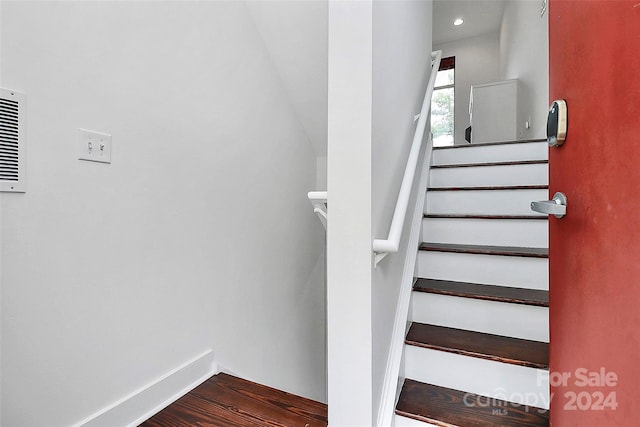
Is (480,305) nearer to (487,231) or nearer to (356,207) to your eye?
(487,231)

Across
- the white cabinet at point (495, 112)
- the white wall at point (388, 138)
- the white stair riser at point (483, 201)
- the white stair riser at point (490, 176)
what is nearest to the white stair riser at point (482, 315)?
the white wall at point (388, 138)

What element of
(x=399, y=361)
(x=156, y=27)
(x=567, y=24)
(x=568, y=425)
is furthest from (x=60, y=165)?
(x=568, y=425)

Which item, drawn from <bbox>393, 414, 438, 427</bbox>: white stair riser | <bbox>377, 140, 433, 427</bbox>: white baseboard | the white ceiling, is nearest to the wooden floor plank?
<bbox>377, 140, 433, 427</bbox>: white baseboard

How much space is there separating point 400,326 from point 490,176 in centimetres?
134

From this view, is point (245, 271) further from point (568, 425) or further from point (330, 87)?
point (568, 425)

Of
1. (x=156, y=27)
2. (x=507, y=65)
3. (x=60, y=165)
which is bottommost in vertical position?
(x=60, y=165)

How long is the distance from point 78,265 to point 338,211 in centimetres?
96

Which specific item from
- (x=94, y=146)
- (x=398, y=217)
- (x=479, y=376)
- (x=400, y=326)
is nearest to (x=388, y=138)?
(x=398, y=217)

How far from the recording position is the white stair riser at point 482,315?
1468 millimetres

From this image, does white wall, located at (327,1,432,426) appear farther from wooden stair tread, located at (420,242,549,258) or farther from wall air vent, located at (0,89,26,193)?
wall air vent, located at (0,89,26,193)

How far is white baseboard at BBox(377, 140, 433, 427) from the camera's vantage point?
1.25 meters

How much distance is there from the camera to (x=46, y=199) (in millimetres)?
1146

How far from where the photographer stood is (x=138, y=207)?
145 cm

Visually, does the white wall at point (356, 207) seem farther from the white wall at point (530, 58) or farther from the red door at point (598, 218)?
the white wall at point (530, 58)
